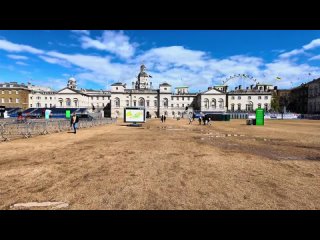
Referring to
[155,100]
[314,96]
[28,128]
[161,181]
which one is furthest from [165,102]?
[161,181]

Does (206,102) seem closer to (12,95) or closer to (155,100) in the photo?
(155,100)

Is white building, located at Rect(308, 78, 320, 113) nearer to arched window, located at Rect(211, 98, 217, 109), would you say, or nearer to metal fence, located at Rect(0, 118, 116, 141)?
arched window, located at Rect(211, 98, 217, 109)

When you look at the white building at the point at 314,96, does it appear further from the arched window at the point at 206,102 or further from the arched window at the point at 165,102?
the arched window at the point at 165,102

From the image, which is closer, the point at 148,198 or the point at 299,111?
the point at 148,198

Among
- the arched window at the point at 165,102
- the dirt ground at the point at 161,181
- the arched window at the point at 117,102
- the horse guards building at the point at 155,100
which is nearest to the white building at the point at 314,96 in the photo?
the horse guards building at the point at 155,100

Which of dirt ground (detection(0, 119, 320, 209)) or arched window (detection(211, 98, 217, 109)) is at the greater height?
arched window (detection(211, 98, 217, 109))

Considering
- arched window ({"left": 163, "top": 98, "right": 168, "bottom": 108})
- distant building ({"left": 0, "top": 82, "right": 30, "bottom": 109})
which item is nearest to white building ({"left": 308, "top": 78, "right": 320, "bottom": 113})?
arched window ({"left": 163, "top": 98, "right": 168, "bottom": 108})

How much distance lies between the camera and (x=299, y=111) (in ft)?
338
